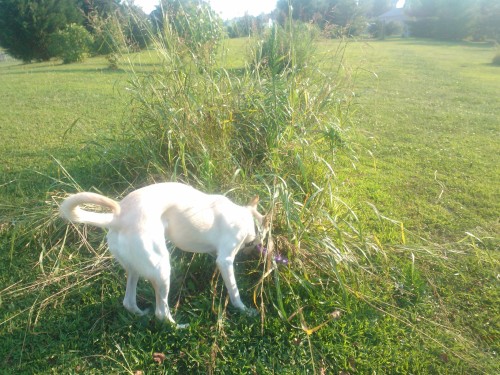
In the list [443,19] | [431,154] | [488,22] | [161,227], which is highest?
[161,227]

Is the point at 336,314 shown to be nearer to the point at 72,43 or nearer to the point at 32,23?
the point at 72,43

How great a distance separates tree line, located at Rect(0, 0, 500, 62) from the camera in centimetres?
391

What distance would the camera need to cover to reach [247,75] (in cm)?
438

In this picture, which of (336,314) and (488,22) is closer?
(336,314)

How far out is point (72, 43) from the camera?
1705cm

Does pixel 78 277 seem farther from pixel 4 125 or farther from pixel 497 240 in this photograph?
pixel 4 125

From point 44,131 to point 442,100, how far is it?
A: 31.5 ft

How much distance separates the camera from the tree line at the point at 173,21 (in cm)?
391

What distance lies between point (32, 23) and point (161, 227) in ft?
67.7

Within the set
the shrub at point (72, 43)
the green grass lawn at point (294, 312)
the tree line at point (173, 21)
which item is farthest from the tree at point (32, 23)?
the green grass lawn at point (294, 312)

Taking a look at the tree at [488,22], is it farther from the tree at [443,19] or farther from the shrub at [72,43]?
the shrub at [72,43]

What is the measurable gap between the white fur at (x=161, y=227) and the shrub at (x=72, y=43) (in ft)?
54.0

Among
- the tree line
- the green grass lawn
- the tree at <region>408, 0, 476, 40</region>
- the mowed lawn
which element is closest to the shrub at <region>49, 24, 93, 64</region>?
the tree line

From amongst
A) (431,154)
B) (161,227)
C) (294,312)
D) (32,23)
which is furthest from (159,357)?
(32,23)
